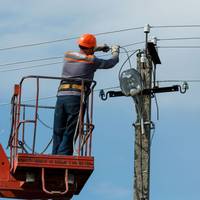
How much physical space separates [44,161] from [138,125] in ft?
10.2

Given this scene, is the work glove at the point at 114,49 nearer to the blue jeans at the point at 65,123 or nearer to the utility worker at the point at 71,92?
the utility worker at the point at 71,92

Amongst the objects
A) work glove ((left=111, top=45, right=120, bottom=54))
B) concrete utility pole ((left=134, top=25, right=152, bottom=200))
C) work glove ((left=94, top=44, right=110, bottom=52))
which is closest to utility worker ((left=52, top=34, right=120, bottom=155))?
work glove ((left=94, top=44, right=110, bottom=52))

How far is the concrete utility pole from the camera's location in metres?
15.9

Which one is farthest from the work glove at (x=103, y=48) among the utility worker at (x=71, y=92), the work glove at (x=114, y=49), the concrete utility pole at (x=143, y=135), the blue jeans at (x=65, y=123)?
the concrete utility pole at (x=143, y=135)

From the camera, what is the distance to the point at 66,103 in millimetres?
14266

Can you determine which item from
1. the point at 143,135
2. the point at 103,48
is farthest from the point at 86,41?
the point at 143,135

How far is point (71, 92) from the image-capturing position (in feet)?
46.7

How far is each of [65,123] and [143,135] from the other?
2378 mm

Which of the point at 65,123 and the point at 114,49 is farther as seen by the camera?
the point at 114,49

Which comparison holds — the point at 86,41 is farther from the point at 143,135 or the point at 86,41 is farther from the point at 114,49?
the point at 143,135

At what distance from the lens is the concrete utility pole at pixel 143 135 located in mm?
15945

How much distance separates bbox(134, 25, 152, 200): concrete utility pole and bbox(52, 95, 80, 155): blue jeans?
224 cm

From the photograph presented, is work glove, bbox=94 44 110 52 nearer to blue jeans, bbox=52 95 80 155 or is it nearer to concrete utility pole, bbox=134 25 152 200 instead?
blue jeans, bbox=52 95 80 155

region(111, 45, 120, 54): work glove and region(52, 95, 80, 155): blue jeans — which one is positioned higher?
region(111, 45, 120, 54): work glove
